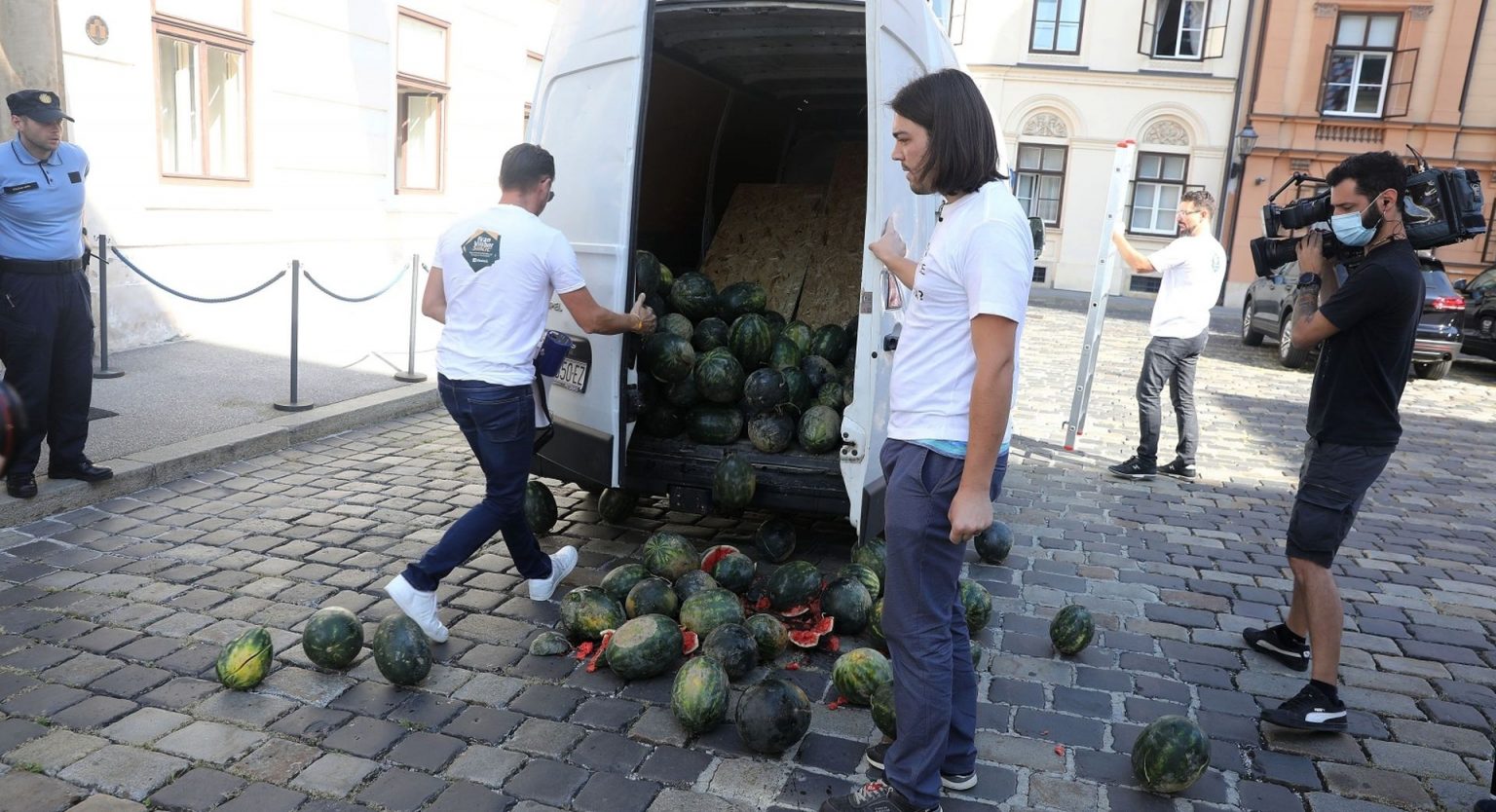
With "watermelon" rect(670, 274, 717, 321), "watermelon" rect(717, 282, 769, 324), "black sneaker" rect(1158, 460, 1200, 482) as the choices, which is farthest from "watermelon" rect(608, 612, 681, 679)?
"black sneaker" rect(1158, 460, 1200, 482)

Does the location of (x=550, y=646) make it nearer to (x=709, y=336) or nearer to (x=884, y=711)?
(x=884, y=711)

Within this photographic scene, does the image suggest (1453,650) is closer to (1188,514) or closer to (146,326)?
(1188,514)

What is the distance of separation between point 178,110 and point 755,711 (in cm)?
1036

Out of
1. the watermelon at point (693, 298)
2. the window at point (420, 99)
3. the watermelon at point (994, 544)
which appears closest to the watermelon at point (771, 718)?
the watermelon at point (994, 544)

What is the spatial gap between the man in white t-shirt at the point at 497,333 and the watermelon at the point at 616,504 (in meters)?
1.55

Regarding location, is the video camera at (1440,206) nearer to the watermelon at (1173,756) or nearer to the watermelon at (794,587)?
the watermelon at (1173,756)

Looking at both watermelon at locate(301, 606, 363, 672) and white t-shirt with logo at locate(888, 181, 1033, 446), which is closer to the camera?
white t-shirt with logo at locate(888, 181, 1033, 446)

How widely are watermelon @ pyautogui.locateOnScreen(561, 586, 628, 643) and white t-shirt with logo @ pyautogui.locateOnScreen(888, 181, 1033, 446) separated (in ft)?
6.64

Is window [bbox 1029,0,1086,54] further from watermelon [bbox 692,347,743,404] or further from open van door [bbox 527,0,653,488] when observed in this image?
watermelon [bbox 692,347,743,404]

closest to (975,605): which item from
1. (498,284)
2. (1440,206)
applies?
(1440,206)

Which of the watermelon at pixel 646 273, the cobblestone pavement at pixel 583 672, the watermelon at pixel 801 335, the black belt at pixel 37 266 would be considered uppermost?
the watermelon at pixel 646 273

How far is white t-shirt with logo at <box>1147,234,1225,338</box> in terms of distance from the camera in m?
8.34

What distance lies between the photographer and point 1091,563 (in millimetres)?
Result: 6473

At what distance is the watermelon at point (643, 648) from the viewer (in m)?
4.45
